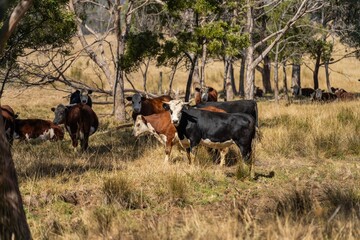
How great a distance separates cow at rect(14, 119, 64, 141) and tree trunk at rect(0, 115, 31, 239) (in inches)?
436

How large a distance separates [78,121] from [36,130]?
10.2ft

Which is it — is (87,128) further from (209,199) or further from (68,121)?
(209,199)

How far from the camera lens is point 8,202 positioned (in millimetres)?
4973

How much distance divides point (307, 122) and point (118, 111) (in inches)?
325

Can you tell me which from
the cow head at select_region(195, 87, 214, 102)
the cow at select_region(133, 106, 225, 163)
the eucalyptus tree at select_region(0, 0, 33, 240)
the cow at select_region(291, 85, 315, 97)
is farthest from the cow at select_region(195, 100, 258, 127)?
the cow at select_region(291, 85, 315, 97)

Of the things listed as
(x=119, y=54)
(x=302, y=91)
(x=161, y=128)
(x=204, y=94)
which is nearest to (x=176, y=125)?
(x=161, y=128)

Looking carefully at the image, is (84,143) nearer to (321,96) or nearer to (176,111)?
(176,111)

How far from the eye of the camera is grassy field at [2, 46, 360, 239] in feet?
18.0

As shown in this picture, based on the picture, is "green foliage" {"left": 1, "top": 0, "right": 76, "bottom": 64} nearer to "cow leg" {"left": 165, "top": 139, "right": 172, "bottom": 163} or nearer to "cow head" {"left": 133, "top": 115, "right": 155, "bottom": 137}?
"cow head" {"left": 133, "top": 115, "right": 155, "bottom": 137}

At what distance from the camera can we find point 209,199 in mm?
7934

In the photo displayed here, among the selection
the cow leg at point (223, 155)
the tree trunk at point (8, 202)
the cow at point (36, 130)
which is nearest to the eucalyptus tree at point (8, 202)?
the tree trunk at point (8, 202)

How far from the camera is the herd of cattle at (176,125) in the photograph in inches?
383

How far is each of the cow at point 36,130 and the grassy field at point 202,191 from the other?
2568 mm

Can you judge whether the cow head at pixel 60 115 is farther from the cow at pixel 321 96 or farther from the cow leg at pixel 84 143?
the cow at pixel 321 96
